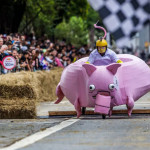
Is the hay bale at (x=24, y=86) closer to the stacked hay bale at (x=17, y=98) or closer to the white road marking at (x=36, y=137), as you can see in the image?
the stacked hay bale at (x=17, y=98)

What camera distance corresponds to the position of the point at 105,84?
14.7 metres

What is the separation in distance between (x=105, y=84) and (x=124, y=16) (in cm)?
641

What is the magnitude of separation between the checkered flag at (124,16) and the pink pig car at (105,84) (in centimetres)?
632

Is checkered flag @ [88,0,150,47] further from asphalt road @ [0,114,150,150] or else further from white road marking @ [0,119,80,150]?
white road marking @ [0,119,80,150]

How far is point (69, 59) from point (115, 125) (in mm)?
23435

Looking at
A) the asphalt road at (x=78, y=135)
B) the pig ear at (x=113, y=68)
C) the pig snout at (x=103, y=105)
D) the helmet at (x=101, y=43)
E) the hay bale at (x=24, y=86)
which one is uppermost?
the helmet at (x=101, y=43)

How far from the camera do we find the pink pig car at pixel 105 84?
1466 cm

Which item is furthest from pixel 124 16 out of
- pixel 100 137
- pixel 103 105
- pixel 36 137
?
pixel 103 105

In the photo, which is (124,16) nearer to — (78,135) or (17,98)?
(78,135)

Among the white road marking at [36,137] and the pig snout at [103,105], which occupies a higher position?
the pig snout at [103,105]

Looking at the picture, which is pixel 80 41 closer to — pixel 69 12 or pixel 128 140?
pixel 69 12

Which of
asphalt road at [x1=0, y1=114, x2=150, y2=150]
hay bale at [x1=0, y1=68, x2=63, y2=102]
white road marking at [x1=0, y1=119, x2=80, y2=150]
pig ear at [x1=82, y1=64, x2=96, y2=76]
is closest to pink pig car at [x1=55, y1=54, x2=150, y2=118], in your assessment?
pig ear at [x1=82, y1=64, x2=96, y2=76]

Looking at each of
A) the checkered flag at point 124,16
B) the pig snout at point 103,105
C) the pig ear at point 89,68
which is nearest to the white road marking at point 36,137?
the pig snout at point 103,105

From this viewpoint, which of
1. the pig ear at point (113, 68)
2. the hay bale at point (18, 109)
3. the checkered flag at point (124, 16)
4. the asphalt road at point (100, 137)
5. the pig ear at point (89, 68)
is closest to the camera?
the checkered flag at point (124, 16)
